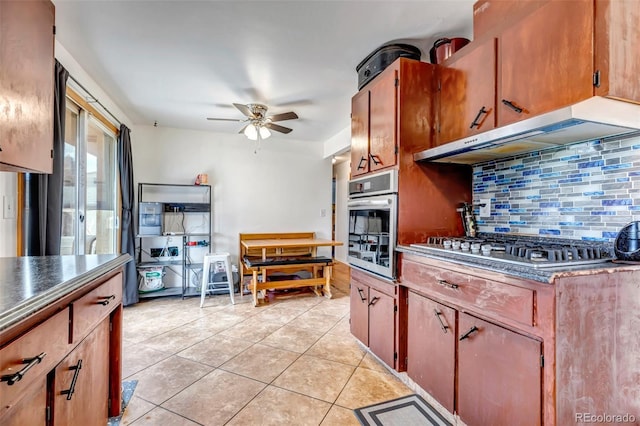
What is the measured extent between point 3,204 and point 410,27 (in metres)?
2.69

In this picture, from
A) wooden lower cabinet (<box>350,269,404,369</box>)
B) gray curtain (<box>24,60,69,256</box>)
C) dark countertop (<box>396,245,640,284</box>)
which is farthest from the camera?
wooden lower cabinet (<box>350,269,404,369</box>)

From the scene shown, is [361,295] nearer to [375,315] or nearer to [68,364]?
[375,315]

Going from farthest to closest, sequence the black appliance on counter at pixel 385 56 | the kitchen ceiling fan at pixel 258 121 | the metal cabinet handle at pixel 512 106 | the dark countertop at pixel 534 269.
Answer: the kitchen ceiling fan at pixel 258 121
the black appliance on counter at pixel 385 56
the metal cabinet handle at pixel 512 106
the dark countertop at pixel 534 269

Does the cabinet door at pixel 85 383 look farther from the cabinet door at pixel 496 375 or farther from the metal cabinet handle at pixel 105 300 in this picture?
the cabinet door at pixel 496 375

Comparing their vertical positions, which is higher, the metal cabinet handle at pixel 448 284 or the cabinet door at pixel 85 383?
the metal cabinet handle at pixel 448 284

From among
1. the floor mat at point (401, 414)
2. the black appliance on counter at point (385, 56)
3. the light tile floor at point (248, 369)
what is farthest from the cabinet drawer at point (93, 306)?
the black appliance on counter at point (385, 56)

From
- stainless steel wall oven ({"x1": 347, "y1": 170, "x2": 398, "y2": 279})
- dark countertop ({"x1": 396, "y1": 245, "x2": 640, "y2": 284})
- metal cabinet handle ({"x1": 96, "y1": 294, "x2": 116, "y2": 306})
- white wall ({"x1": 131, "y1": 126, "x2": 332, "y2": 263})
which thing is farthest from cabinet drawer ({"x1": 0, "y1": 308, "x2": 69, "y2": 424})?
white wall ({"x1": 131, "y1": 126, "x2": 332, "y2": 263})

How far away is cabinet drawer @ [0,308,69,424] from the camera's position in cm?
66

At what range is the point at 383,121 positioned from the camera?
2.15m

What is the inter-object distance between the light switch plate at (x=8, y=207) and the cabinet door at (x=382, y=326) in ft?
7.58

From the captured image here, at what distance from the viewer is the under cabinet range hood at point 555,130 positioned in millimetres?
1159

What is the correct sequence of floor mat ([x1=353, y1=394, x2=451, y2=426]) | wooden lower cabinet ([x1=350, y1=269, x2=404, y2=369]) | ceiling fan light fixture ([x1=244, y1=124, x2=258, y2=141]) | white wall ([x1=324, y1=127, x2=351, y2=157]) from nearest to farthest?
floor mat ([x1=353, y1=394, x2=451, y2=426]), wooden lower cabinet ([x1=350, y1=269, x2=404, y2=369]), ceiling fan light fixture ([x1=244, y1=124, x2=258, y2=141]), white wall ([x1=324, y1=127, x2=351, y2=157])

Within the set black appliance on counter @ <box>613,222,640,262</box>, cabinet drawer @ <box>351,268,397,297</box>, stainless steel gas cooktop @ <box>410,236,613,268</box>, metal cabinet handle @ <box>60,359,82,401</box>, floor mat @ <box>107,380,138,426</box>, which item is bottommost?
floor mat @ <box>107,380,138,426</box>

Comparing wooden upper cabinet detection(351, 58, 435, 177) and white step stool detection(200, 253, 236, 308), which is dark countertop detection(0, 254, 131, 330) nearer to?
wooden upper cabinet detection(351, 58, 435, 177)
